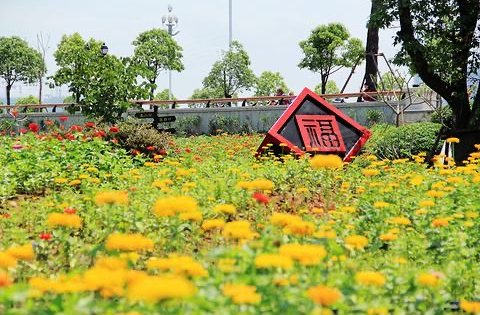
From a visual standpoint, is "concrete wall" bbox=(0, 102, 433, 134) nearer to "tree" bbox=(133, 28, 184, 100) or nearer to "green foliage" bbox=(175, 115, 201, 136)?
"green foliage" bbox=(175, 115, 201, 136)

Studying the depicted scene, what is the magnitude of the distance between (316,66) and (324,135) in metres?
29.6

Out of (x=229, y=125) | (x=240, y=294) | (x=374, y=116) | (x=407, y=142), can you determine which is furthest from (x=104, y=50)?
(x=240, y=294)

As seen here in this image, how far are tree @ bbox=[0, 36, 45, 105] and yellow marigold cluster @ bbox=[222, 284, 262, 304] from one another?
5412cm

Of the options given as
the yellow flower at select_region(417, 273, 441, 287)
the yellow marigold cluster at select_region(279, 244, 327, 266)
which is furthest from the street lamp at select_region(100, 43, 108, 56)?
the yellow marigold cluster at select_region(279, 244, 327, 266)

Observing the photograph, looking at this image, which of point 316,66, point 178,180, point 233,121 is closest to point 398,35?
point 178,180

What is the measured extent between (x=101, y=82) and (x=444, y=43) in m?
7.68

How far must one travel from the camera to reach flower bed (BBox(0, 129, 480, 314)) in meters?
2.36

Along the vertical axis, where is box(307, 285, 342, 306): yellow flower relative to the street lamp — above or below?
below

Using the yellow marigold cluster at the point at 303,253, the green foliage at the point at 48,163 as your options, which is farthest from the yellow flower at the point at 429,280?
the green foliage at the point at 48,163

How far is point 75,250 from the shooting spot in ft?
14.8

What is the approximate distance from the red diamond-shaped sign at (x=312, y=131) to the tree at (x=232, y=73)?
1283 inches

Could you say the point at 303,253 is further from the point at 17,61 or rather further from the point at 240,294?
the point at 17,61

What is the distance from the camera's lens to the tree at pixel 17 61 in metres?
54.2

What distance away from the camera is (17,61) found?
5459 centimetres
